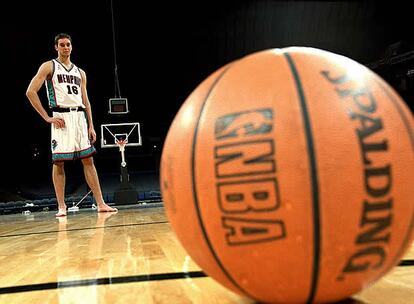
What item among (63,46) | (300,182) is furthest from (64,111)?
(300,182)

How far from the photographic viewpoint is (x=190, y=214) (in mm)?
772

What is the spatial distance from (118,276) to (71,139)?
2.12m

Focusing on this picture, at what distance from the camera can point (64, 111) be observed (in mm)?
3182

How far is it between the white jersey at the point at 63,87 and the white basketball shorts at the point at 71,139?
0.27 feet

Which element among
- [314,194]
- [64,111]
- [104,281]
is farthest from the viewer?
[64,111]

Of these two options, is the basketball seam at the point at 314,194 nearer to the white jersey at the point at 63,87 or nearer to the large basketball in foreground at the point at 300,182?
the large basketball in foreground at the point at 300,182

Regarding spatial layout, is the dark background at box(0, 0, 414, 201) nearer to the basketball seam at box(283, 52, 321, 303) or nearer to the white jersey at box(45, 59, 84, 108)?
the white jersey at box(45, 59, 84, 108)

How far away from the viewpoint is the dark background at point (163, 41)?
21.7ft

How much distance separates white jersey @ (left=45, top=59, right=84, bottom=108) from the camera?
9.89 feet

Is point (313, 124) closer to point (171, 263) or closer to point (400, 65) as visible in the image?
Result: point (171, 263)

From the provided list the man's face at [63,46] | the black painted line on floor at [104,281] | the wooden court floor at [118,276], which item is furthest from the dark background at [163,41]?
the black painted line on floor at [104,281]

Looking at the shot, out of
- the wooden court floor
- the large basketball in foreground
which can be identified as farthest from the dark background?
the large basketball in foreground

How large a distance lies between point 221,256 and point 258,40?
7.03 metres

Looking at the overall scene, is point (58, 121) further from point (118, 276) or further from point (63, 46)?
point (118, 276)
